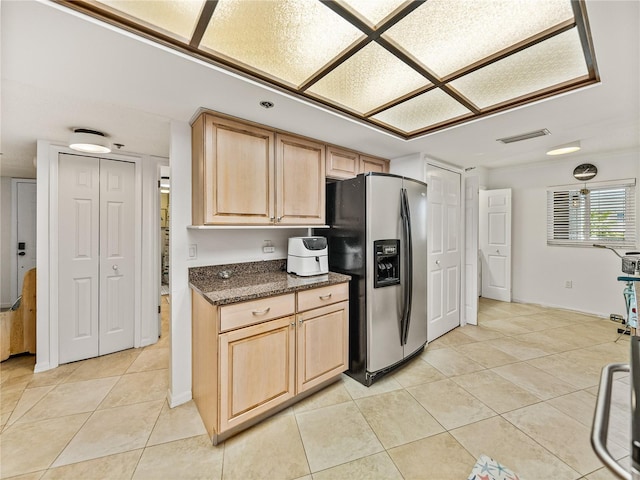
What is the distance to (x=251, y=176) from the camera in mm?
2094

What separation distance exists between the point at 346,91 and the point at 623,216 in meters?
4.39

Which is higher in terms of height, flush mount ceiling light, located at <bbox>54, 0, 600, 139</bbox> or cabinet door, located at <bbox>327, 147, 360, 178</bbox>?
flush mount ceiling light, located at <bbox>54, 0, 600, 139</bbox>

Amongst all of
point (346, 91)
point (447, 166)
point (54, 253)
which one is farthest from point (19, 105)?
point (447, 166)

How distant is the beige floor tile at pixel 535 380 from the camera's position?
2186mm

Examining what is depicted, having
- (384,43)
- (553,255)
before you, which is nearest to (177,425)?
(384,43)

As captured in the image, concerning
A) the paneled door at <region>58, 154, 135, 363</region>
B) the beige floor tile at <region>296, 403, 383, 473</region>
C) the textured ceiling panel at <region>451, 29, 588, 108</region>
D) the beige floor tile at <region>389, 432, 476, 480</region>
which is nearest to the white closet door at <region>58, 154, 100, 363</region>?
the paneled door at <region>58, 154, 135, 363</region>

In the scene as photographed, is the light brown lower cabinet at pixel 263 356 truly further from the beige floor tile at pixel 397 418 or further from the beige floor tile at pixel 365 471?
the beige floor tile at pixel 365 471

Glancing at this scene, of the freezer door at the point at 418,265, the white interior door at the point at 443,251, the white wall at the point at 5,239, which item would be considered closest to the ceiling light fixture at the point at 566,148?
the white interior door at the point at 443,251

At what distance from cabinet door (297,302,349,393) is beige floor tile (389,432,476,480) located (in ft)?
2.28

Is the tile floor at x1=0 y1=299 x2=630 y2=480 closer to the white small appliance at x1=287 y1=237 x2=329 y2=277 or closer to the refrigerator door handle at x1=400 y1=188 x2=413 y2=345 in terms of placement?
the refrigerator door handle at x1=400 y1=188 x2=413 y2=345

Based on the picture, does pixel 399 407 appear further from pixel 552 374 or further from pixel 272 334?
pixel 552 374

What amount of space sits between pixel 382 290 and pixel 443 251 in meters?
1.34

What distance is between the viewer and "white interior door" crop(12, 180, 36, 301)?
413 cm

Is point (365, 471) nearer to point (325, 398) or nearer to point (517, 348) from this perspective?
point (325, 398)
